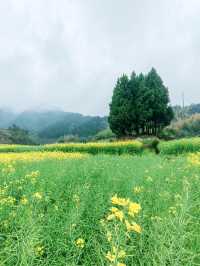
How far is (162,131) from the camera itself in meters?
42.5

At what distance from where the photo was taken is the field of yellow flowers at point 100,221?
8.83 ft

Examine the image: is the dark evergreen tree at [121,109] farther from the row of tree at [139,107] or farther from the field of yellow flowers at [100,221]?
the field of yellow flowers at [100,221]

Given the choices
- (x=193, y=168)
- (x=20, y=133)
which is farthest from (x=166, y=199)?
(x=20, y=133)

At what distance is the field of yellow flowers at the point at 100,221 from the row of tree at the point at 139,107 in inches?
1280

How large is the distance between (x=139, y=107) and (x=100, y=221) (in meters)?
38.4

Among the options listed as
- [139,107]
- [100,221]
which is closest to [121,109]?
[139,107]

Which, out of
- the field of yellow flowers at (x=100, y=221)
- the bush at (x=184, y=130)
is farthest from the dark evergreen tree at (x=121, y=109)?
the field of yellow flowers at (x=100, y=221)

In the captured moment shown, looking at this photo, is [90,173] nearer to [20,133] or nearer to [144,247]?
[144,247]

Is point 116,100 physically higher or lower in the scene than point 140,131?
higher

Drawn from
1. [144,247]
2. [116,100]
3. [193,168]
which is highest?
[116,100]

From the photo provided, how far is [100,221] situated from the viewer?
3354mm

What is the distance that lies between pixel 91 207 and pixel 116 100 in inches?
1466

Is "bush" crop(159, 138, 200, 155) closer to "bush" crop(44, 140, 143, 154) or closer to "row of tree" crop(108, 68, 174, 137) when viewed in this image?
"bush" crop(44, 140, 143, 154)

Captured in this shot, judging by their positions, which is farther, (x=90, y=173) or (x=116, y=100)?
(x=116, y=100)
